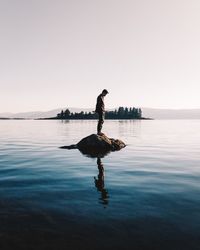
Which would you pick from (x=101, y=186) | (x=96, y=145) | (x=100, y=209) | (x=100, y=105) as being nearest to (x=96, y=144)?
(x=96, y=145)

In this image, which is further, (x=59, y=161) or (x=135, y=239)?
(x=59, y=161)

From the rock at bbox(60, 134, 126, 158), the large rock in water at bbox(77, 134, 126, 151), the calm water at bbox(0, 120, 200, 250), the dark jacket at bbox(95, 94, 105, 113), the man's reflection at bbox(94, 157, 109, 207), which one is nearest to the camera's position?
the calm water at bbox(0, 120, 200, 250)

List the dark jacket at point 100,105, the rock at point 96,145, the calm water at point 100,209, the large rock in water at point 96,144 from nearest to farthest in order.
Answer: the calm water at point 100,209, the rock at point 96,145, the large rock in water at point 96,144, the dark jacket at point 100,105

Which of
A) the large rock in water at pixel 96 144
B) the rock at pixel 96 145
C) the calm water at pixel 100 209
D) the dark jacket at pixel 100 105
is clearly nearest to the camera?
the calm water at pixel 100 209

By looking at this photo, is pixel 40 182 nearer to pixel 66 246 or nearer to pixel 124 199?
pixel 124 199

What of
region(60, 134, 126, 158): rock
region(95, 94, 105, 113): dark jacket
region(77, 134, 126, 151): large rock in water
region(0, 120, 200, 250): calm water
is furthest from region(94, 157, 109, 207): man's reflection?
region(95, 94, 105, 113): dark jacket

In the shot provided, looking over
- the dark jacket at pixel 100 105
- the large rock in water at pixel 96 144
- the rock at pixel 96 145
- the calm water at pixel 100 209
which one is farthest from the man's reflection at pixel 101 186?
the dark jacket at pixel 100 105

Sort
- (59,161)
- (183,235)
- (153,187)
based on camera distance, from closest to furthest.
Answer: (183,235) → (153,187) → (59,161)

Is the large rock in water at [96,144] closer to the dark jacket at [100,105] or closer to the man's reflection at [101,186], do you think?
the dark jacket at [100,105]

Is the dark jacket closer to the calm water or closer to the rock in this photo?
the rock

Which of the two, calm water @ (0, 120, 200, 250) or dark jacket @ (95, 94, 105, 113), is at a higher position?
dark jacket @ (95, 94, 105, 113)

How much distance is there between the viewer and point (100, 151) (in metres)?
23.1

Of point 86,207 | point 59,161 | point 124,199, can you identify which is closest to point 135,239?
point 86,207

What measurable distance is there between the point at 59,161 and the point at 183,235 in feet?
41.0
